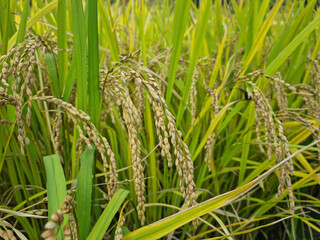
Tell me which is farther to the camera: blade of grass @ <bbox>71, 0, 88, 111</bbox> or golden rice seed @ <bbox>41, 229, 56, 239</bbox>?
blade of grass @ <bbox>71, 0, 88, 111</bbox>

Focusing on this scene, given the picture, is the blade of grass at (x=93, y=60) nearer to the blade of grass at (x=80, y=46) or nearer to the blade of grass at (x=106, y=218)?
the blade of grass at (x=80, y=46)

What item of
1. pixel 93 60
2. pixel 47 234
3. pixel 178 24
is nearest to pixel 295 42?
pixel 178 24

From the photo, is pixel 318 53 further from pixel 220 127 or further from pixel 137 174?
pixel 137 174

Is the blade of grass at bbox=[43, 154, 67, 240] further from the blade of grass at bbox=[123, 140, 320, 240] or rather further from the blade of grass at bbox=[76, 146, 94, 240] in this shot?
the blade of grass at bbox=[123, 140, 320, 240]

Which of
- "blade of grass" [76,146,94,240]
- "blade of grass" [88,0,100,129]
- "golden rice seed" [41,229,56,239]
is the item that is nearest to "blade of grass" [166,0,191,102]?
"blade of grass" [88,0,100,129]

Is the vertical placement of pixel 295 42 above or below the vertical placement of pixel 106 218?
above

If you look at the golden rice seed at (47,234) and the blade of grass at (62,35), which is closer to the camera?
the golden rice seed at (47,234)

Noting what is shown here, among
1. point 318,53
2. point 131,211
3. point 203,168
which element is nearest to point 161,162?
point 203,168

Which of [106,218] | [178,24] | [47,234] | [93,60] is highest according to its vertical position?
[178,24]

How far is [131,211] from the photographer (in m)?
1.08

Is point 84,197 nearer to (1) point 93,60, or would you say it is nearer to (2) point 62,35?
(1) point 93,60

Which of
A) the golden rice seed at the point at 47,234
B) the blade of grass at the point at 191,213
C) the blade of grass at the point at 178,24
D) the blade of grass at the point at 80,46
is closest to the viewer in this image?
the golden rice seed at the point at 47,234

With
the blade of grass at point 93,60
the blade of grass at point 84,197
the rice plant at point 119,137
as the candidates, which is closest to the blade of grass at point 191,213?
the rice plant at point 119,137

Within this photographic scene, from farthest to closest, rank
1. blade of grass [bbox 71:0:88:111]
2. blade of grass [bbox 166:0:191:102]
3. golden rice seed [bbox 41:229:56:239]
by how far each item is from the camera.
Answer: blade of grass [bbox 166:0:191:102] < blade of grass [bbox 71:0:88:111] < golden rice seed [bbox 41:229:56:239]
